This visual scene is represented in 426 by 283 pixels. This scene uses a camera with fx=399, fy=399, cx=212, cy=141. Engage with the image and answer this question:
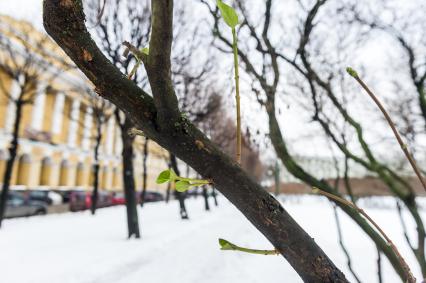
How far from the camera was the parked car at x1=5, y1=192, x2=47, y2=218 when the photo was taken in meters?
19.2

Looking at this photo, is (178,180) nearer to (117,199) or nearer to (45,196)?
(45,196)

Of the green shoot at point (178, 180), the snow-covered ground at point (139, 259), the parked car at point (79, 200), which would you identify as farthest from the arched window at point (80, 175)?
the green shoot at point (178, 180)

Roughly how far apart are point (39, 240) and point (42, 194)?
1287cm

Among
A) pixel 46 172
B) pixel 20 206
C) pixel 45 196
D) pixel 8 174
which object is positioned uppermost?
pixel 46 172

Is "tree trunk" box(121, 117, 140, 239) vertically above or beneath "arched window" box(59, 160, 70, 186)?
beneath

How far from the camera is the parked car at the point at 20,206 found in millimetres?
19250

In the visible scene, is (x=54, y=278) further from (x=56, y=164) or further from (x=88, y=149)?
(x=88, y=149)

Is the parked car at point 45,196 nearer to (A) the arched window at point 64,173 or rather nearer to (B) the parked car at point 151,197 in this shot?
(B) the parked car at point 151,197

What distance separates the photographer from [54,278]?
6945mm

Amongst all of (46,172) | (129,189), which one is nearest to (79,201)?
(129,189)

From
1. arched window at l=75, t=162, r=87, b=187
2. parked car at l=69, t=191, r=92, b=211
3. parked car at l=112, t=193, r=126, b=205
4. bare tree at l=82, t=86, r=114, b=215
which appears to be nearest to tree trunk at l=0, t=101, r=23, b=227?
bare tree at l=82, t=86, r=114, b=215

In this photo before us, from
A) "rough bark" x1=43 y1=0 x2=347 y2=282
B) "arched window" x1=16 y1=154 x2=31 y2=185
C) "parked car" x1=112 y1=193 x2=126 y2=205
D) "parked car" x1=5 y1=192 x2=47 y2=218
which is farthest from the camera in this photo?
"arched window" x1=16 y1=154 x2=31 y2=185

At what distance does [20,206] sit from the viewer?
1972 cm

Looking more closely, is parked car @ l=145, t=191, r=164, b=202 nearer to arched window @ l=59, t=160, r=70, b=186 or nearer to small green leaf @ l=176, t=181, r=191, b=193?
arched window @ l=59, t=160, r=70, b=186
